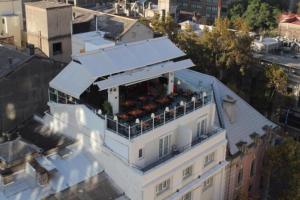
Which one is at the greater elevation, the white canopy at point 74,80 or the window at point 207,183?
the white canopy at point 74,80

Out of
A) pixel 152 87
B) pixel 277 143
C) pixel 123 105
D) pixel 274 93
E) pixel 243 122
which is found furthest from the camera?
pixel 274 93

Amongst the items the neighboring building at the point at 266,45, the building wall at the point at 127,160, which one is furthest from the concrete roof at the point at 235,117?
the neighboring building at the point at 266,45

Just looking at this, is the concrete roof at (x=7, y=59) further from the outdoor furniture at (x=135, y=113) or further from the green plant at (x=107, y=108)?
the outdoor furniture at (x=135, y=113)

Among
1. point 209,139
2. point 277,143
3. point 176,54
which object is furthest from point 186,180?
point 277,143

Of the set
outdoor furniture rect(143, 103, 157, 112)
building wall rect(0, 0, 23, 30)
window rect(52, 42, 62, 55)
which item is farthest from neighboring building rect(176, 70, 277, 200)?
building wall rect(0, 0, 23, 30)

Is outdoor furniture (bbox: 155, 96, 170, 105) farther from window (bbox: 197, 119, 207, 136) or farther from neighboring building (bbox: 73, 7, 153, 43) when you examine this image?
neighboring building (bbox: 73, 7, 153, 43)

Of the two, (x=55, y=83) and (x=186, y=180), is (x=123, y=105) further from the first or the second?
(x=186, y=180)

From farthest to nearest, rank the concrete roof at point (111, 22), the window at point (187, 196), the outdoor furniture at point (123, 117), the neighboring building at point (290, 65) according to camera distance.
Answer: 1. the neighboring building at point (290, 65)
2. the concrete roof at point (111, 22)
3. the window at point (187, 196)
4. the outdoor furniture at point (123, 117)
